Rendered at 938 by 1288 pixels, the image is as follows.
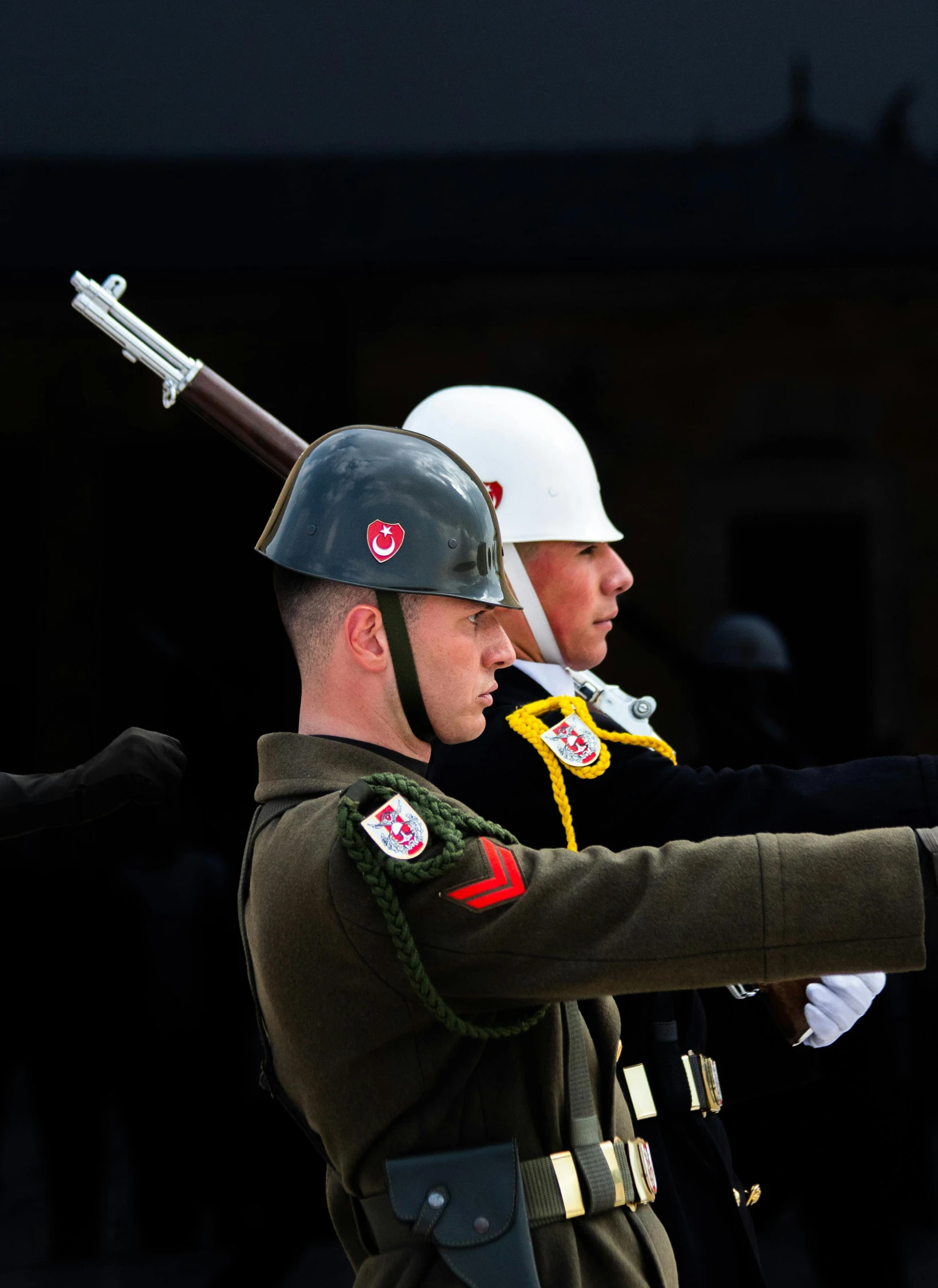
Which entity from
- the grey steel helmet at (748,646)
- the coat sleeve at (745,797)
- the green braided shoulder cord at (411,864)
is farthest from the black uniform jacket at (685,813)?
the grey steel helmet at (748,646)

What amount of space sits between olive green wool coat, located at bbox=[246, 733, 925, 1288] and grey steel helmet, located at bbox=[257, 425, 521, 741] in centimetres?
20

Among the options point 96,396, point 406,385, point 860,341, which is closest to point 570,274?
point 406,385

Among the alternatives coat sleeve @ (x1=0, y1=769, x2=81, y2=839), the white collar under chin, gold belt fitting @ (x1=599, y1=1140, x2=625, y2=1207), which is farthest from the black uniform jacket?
coat sleeve @ (x1=0, y1=769, x2=81, y2=839)

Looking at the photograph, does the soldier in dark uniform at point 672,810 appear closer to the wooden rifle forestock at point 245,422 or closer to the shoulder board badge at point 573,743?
the shoulder board badge at point 573,743

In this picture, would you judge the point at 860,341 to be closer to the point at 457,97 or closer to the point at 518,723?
the point at 457,97

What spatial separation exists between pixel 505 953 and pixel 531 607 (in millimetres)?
1157

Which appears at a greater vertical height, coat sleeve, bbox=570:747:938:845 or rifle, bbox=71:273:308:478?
rifle, bbox=71:273:308:478

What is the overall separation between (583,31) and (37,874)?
260 centimetres

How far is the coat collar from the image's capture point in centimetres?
176

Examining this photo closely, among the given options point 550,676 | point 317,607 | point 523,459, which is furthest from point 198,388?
point 317,607

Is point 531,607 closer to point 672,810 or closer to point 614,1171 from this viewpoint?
point 672,810

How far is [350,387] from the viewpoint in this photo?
13.2 feet

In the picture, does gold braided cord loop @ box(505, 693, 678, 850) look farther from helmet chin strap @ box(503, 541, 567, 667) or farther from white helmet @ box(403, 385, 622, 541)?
white helmet @ box(403, 385, 622, 541)

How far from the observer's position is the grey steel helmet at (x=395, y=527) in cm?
179
